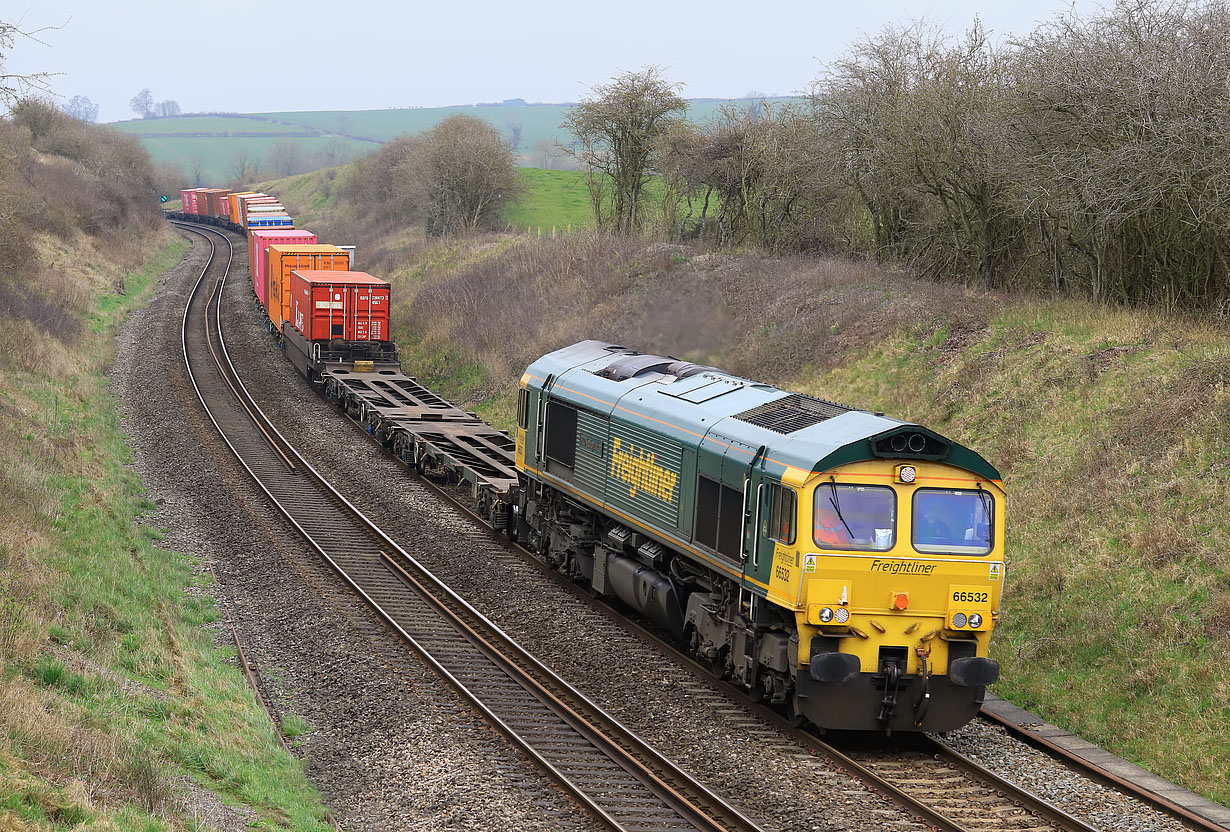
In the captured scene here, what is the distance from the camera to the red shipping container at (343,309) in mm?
33781

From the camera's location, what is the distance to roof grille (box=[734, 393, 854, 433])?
12.9 m

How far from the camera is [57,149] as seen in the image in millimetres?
80812

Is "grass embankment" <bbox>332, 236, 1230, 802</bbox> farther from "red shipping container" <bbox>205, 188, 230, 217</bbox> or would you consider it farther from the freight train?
"red shipping container" <bbox>205, 188, 230, 217</bbox>

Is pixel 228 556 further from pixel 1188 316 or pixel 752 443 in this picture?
pixel 1188 316

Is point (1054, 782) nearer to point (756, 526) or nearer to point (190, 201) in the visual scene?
point (756, 526)

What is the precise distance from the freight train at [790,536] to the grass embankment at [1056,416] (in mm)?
2494

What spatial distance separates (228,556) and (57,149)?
73272mm

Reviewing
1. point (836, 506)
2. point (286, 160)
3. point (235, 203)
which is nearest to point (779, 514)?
point (836, 506)

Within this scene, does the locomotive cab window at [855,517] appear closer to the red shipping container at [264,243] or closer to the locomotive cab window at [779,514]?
the locomotive cab window at [779,514]

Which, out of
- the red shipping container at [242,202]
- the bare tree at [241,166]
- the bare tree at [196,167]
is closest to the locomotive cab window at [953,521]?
the red shipping container at [242,202]

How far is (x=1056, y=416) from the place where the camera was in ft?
63.2

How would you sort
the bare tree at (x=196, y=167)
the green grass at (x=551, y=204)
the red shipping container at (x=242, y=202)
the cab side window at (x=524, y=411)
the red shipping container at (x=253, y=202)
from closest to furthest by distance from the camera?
the cab side window at (x=524, y=411)
the green grass at (x=551, y=204)
the red shipping container at (x=253, y=202)
the red shipping container at (x=242, y=202)
the bare tree at (x=196, y=167)

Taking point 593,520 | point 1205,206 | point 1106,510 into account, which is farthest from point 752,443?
point 1205,206

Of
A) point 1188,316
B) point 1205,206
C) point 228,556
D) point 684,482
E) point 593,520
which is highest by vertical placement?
point 1205,206
